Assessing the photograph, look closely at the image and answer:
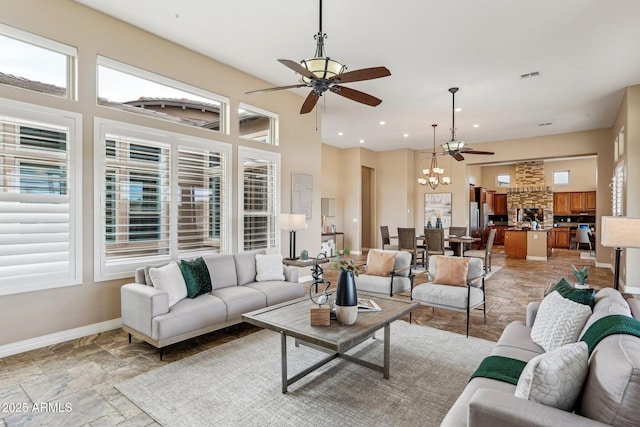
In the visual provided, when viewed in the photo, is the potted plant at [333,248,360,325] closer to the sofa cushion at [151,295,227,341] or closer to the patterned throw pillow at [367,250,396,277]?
the sofa cushion at [151,295,227,341]

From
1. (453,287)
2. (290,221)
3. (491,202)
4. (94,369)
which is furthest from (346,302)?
(491,202)

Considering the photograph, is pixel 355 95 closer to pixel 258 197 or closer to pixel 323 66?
pixel 323 66

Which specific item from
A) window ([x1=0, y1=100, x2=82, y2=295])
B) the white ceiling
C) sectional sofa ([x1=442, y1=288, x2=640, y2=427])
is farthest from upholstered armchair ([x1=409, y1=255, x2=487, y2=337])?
window ([x1=0, y1=100, x2=82, y2=295])

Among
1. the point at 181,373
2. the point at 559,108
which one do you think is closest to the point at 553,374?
the point at 181,373

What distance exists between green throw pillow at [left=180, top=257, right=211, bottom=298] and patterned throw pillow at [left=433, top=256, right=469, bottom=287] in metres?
2.85

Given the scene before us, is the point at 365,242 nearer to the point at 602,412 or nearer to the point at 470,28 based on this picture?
the point at 470,28

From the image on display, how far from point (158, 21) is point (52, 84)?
1378mm

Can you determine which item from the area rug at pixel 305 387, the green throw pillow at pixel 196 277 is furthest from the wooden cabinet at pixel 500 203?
the green throw pillow at pixel 196 277

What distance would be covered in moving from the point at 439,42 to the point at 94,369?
5.27m

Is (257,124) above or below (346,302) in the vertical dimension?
above

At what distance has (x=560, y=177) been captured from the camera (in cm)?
1273

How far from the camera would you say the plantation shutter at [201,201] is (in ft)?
15.3

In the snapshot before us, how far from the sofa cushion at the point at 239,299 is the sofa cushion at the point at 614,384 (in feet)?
10.2

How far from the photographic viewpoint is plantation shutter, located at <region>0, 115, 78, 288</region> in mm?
3230
